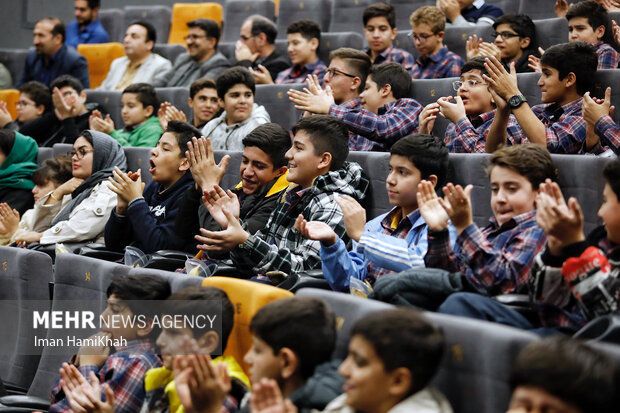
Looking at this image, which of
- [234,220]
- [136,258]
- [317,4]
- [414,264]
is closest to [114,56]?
[317,4]

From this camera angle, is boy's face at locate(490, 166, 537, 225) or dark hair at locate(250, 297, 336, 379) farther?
boy's face at locate(490, 166, 537, 225)

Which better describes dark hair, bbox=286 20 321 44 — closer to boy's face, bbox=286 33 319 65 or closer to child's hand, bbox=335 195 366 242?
boy's face, bbox=286 33 319 65

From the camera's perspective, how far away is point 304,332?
135 cm

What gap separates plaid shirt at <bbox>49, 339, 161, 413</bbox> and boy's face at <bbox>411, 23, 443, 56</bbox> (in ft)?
6.45

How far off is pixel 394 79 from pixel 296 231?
31.4 inches

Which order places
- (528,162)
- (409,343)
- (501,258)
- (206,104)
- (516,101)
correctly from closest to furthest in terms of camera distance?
1. (409,343)
2. (501,258)
3. (528,162)
4. (516,101)
5. (206,104)

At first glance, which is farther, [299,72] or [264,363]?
[299,72]

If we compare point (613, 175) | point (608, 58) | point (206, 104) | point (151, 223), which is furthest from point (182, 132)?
point (613, 175)

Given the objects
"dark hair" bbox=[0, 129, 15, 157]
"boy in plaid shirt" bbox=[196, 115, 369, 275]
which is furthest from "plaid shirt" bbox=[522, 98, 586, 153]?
"dark hair" bbox=[0, 129, 15, 157]

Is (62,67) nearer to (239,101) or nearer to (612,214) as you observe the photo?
(239,101)

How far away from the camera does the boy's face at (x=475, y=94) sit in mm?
2482

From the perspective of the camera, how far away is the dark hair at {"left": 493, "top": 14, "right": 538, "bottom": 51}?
10.1 feet

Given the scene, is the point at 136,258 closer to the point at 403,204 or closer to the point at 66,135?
the point at 403,204

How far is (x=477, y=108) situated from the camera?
250 cm
